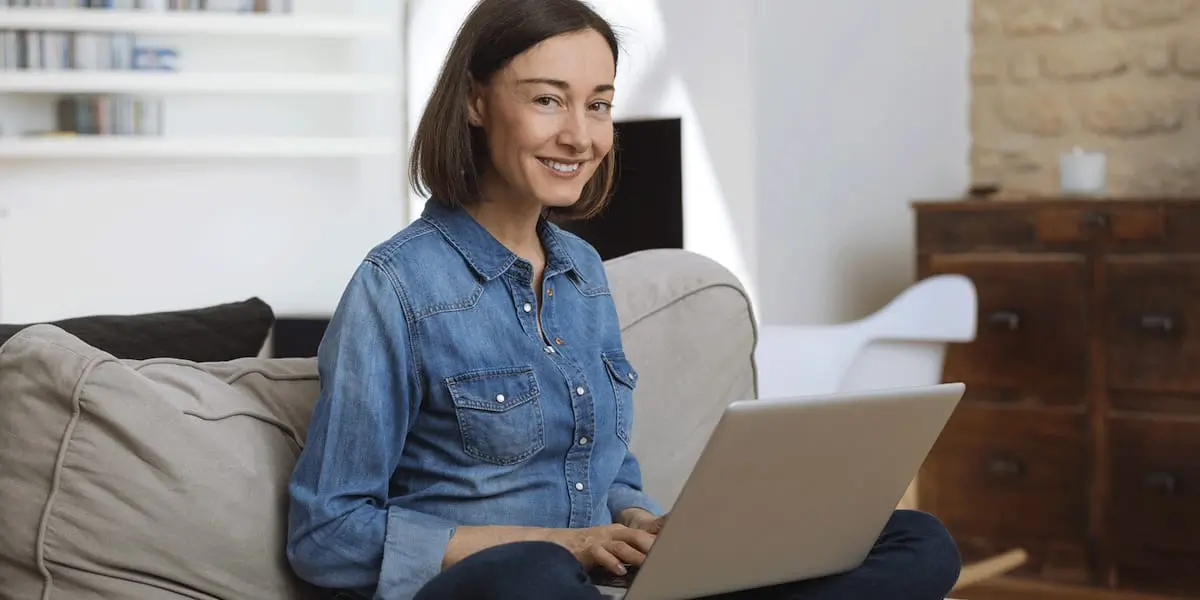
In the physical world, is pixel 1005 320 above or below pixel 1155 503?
above

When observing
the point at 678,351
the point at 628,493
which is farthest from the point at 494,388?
the point at 678,351

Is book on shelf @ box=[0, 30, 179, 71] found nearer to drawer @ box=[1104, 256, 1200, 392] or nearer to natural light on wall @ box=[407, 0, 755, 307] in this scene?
natural light on wall @ box=[407, 0, 755, 307]

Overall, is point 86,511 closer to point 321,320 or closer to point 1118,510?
point 321,320

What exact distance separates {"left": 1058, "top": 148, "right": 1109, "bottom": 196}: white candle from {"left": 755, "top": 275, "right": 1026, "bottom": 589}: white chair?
2.15 ft

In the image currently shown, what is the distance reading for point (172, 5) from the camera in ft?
12.3

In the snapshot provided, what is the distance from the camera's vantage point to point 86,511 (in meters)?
1.39

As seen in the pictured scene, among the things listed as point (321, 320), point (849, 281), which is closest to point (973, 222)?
point (849, 281)

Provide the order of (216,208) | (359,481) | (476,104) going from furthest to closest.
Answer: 1. (216,208)
2. (476,104)
3. (359,481)

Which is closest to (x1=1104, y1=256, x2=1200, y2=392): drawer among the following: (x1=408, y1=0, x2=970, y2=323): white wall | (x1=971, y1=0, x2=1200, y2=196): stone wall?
(x1=971, y1=0, x2=1200, y2=196): stone wall

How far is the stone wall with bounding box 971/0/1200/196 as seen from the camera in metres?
3.83

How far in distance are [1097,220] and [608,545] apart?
2.29 meters

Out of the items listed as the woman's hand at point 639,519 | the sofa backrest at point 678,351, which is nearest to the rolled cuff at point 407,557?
the woman's hand at point 639,519

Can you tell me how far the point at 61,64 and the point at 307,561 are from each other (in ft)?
8.48

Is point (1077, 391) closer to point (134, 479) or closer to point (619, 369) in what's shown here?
point (619, 369)
